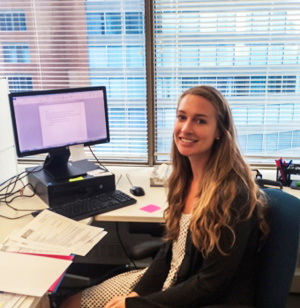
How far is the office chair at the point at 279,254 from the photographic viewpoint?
1.17m

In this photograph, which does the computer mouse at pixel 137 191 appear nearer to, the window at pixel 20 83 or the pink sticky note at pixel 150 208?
the pink sticky note at pixel 150 208

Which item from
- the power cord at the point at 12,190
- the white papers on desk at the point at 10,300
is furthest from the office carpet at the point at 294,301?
the white papers on desk at the point at 10,300

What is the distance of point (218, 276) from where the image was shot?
1195 mm

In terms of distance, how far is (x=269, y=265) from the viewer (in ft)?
3.96

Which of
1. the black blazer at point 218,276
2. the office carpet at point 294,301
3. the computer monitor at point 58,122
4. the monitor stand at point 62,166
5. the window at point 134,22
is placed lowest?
the office carpet at point 294,301

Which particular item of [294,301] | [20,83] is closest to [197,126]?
[294,301]

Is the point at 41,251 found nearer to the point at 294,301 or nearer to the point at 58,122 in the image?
the point at 58,122

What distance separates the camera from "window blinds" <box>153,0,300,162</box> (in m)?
2.29

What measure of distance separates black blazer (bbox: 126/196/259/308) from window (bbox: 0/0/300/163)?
44.7 inches

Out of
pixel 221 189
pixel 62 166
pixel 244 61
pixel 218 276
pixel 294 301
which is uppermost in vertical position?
pixel 244 61

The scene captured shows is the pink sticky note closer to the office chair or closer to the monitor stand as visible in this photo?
the monitor stand

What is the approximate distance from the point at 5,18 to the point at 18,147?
3.76 feet

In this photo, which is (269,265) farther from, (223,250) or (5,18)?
(5,18)

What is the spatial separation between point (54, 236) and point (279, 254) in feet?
2.77
